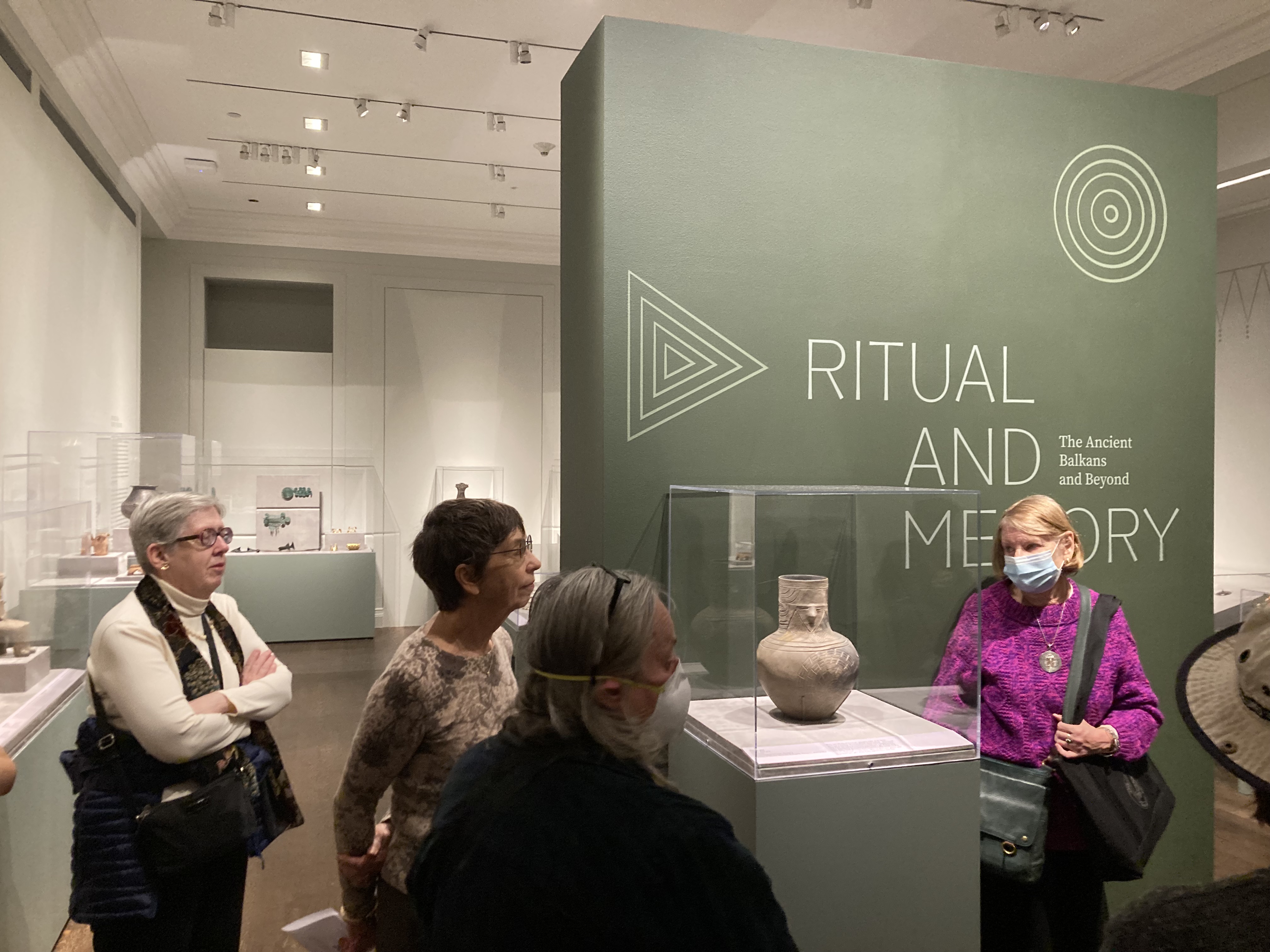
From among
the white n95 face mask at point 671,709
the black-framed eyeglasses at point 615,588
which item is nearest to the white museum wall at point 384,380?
the white n95 face mask at point 671,709

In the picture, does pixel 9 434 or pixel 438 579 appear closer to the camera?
pixel 438 579

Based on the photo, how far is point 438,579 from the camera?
6.61ft

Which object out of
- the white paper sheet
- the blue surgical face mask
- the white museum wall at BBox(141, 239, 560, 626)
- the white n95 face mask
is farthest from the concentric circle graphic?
the white museum wall at BBox(141, 239, 560, 626)

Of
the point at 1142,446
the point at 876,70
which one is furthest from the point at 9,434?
the point at 1142,446

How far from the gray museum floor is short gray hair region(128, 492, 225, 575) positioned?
167cm

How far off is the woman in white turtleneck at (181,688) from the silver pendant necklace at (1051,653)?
1935 millimetres

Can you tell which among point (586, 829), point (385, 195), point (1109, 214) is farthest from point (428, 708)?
point (385, 195)

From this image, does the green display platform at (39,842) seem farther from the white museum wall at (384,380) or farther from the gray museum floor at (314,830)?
the white museum wall at (384,380)

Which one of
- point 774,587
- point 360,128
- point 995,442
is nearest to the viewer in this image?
point 774,587

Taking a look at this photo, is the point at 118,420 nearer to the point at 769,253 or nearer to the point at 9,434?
the point at 9,434

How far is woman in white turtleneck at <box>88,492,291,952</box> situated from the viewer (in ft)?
6.64

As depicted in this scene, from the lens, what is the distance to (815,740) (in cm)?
239

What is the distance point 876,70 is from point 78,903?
3.27 m

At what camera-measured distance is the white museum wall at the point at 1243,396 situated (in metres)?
6.29
